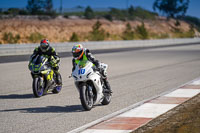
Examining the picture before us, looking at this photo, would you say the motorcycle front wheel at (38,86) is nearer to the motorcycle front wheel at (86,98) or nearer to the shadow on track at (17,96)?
the shadow on track at (17,96)

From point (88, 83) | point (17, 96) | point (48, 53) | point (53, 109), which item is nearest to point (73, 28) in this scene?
point (48, 53)

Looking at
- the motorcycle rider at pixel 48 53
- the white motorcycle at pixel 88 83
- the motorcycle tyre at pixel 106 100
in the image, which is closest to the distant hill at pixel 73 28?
the motorcycle rider at pixel 48 53

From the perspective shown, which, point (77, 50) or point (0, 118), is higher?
point (77, 50)

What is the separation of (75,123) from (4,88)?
564cm

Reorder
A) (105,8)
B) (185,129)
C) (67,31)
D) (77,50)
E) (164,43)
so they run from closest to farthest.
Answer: (185,129) → (77,50) → (164,43) → (67,31) → (105,8)

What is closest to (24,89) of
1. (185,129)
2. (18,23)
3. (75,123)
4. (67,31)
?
(75,123)

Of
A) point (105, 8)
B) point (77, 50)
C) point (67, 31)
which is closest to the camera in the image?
point (77, 50)

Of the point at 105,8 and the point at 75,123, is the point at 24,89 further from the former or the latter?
the point at 105,8

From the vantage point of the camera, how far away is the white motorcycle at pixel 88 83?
28.1 feet

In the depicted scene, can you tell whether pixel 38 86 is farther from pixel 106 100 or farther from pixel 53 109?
pixel 106 100

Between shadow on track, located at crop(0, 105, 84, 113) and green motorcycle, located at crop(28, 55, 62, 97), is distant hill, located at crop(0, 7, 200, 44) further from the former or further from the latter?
shadow on track, located at crop(0, 105, 84, 113)

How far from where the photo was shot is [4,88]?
500 inches

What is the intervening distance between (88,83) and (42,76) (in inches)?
104

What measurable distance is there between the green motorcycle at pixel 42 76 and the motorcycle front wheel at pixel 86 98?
2.34 m
